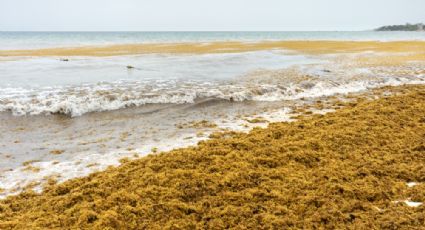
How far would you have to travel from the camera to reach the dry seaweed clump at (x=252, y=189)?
397 cm

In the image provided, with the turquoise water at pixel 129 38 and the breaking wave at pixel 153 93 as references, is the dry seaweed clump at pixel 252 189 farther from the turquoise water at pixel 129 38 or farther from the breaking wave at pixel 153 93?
the turquoise water at pixel 129 38

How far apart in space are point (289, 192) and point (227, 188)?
2.86 feet

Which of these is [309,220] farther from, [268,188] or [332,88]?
[332,88]

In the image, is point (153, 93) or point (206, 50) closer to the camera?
point (153, 93)

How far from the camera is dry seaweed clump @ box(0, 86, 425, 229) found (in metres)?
3.97

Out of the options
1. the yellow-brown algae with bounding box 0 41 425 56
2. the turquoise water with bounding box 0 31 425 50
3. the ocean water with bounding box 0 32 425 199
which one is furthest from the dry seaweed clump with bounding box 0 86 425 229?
the turquoise water with bounding box 0 31 425 50

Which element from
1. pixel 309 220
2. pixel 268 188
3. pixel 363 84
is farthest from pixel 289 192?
pixel 363 84

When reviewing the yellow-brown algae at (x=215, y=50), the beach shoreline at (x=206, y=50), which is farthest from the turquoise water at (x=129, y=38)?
the beach shoreline at (x=206, y=50)

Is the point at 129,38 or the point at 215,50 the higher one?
the point at 129,38

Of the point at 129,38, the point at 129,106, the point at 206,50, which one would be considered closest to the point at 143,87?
the point at 129,106

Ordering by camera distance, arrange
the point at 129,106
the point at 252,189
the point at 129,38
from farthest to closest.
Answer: the point at 129,38 → the point at 129,106 → the point at 252,189

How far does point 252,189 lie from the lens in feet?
15.2

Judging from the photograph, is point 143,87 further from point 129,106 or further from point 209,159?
point 209,159

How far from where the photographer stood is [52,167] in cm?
586
